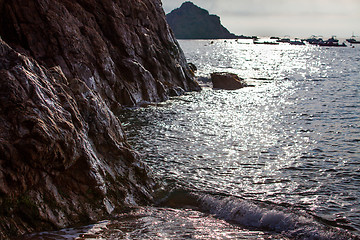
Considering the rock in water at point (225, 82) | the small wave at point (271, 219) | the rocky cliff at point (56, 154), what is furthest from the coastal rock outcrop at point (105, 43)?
the small wave at point (271, 219)

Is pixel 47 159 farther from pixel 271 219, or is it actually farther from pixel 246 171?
pixel 246 171

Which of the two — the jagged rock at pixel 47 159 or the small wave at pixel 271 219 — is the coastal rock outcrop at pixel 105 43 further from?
the small wave at pixel 271 219

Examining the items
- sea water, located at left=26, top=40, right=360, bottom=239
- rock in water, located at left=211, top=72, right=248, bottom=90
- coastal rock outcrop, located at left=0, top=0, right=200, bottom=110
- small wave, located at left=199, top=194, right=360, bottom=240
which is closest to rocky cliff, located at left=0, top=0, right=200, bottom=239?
sea water, located at left=26, top=40, right=360, bottom=239

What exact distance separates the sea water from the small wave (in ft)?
0.09

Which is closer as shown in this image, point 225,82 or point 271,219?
point 271,219

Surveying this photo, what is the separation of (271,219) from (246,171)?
430 cm

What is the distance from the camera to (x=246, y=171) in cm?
1443

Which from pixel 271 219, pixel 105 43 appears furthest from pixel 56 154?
pixel 105 43

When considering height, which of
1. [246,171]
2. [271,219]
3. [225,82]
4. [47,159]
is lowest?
[271,219]

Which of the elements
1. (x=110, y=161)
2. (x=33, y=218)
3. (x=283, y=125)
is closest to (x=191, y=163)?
(x=110, y=161)

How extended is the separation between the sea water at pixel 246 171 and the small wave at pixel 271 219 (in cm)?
3

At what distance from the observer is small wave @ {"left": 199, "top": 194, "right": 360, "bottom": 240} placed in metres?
9.45

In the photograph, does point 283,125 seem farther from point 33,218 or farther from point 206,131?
point 33,218

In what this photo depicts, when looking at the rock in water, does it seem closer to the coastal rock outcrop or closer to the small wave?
the coastal rock outcrop
